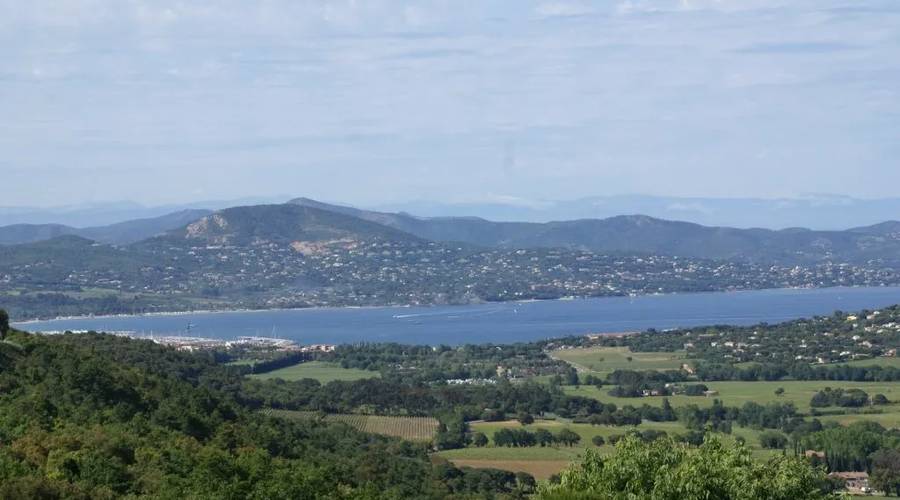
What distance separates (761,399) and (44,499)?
158ft

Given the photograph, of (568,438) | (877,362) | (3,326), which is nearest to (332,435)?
(568,438)

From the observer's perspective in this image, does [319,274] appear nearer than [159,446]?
No

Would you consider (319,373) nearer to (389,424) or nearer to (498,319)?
(389,424)

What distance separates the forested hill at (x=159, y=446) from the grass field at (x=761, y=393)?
69.9ft

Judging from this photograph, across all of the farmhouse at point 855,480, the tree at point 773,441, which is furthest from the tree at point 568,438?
the farmhouse at point 855,480

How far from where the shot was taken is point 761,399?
6303 centimetres

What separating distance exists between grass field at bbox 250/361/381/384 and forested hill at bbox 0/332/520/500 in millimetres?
22610

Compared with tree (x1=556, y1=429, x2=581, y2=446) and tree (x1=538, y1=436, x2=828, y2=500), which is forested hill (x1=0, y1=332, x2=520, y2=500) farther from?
tree (x1=556, y1=429, x2=581, y2=446)

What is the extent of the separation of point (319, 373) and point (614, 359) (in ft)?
67.0

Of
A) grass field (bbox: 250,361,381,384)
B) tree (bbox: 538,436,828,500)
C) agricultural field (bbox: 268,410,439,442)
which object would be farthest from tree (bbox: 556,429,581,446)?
tree (bbox: 538,436,828,500)

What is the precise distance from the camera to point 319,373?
3019 inches

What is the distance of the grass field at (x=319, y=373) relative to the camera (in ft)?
241

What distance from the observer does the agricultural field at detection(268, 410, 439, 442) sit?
5084cm

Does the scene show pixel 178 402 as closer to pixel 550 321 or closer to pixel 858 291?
pixel 550 321
